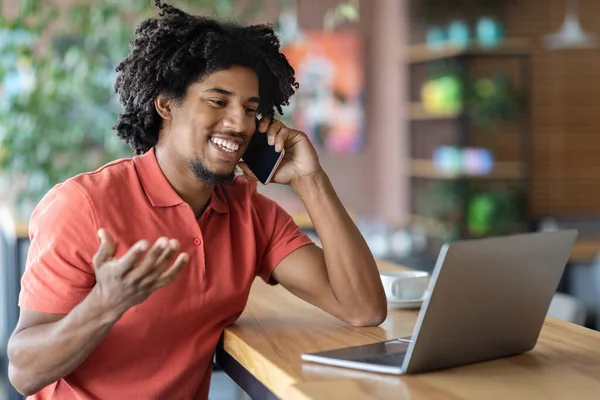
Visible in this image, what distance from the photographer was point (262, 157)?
2082 mm

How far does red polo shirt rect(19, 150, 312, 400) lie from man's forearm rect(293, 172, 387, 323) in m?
0.16

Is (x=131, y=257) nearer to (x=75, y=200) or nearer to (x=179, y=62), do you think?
(x=75, y=200)

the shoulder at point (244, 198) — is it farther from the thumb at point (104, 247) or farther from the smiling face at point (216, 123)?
the thumb at point (104, 247)

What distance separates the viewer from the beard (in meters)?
1.86

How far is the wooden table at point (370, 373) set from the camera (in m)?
1.26

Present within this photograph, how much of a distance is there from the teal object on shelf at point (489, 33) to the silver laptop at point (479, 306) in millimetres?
4985

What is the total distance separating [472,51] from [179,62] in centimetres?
459

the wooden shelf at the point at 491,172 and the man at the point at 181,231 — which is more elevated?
the man at the point at 181,231

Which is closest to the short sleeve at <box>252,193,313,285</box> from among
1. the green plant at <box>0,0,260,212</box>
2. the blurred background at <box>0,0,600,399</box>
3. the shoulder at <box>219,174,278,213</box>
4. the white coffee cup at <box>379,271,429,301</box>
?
the shoulder at <box>219,174,278,213</box>

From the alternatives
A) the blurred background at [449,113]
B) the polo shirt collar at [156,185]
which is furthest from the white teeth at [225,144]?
the blurred background at [449,113]

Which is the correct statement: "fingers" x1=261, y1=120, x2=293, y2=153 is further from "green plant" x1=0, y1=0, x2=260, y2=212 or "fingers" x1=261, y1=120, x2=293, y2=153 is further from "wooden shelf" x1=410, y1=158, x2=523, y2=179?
"wooden shelf" x1=410, y1=158, x2=523, y2=179

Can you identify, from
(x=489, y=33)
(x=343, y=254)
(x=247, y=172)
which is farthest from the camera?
(x=489, y=33)

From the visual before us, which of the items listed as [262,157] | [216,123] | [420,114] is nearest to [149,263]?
[216,123]

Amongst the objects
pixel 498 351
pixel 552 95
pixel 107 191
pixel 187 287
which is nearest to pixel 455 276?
pixel 498 351
